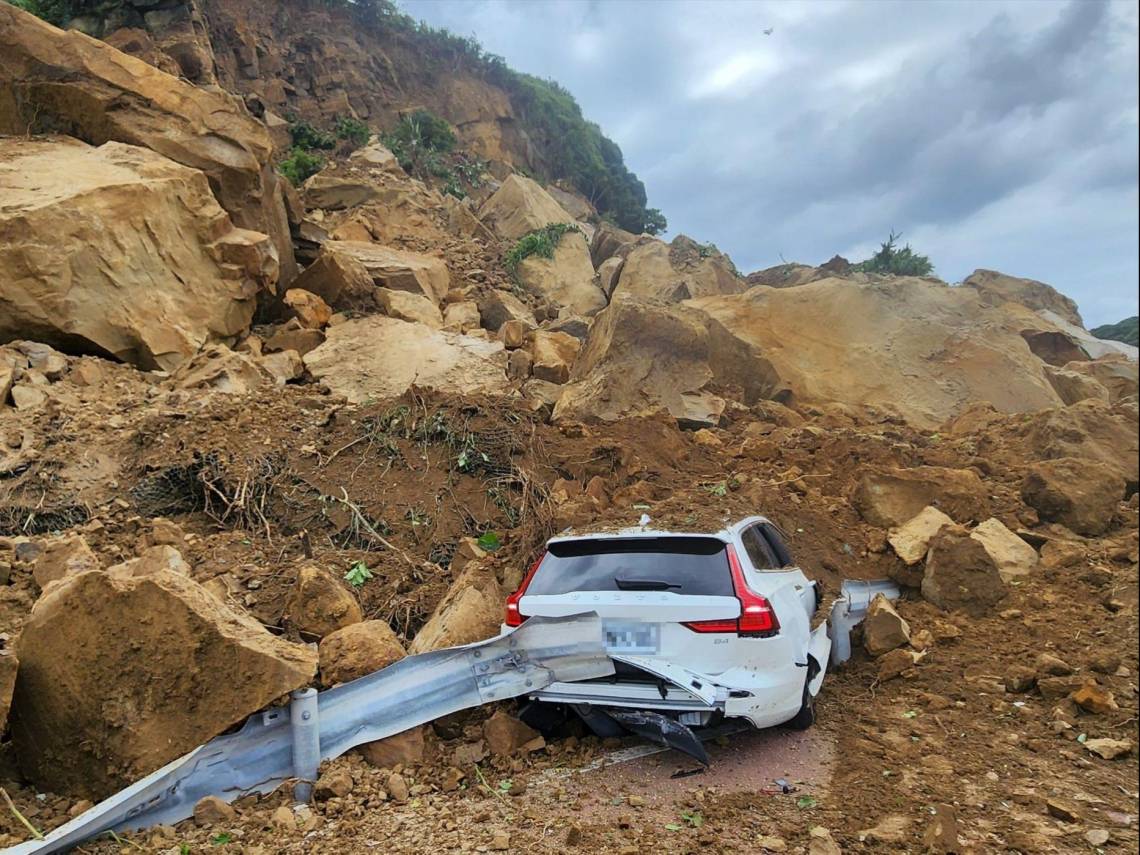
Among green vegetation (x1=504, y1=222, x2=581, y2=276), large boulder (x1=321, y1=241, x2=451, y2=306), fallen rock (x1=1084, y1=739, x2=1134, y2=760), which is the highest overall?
green vegetation (x1=504, y1=222, x2=581, y2=276)

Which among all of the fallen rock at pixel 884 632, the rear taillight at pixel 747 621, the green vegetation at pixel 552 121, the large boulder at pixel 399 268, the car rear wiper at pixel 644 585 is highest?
the green vegetation at pixel 552 121

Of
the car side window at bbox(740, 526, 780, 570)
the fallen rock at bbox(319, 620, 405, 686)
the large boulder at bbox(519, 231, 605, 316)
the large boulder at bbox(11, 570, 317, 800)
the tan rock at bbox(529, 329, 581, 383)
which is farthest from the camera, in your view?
the large boulder at bbox(519, 231, 605, 316)

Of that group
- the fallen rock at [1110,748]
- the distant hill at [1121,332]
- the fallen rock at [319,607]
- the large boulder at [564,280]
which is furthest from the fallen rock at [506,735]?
the distant hill at [1121,332]

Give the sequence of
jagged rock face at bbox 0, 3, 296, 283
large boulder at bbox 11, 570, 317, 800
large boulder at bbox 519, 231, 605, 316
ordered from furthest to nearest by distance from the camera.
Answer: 1. large boulder at bbox 519, 231, 605, 316
2. jagged rock face at bbox 0, 3, 296, 283
3. large boulder at bbox 11, 570, 317, 800

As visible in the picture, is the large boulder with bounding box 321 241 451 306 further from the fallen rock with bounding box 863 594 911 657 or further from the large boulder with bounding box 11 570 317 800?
the fallen rock with bounding box 863 594 911 657

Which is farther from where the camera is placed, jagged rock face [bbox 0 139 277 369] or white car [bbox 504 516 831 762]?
jagged rock face [bbox 0 139 277 369]

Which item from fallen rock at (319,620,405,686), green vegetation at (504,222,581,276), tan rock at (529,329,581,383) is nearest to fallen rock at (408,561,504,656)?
fallen rock at (319,620,405,686)

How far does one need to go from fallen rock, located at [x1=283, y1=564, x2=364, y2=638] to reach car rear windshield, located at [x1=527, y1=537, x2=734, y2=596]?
1431mm

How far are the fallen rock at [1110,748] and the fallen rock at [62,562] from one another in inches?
250

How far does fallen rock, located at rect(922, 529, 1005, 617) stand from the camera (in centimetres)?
663

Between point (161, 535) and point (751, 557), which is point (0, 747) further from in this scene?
point (751, 557)

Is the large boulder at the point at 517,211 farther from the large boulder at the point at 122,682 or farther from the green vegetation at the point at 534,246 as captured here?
the large boulder at the point at 122,682

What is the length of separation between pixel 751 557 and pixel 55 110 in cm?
1333

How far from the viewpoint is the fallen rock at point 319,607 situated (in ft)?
17.3
